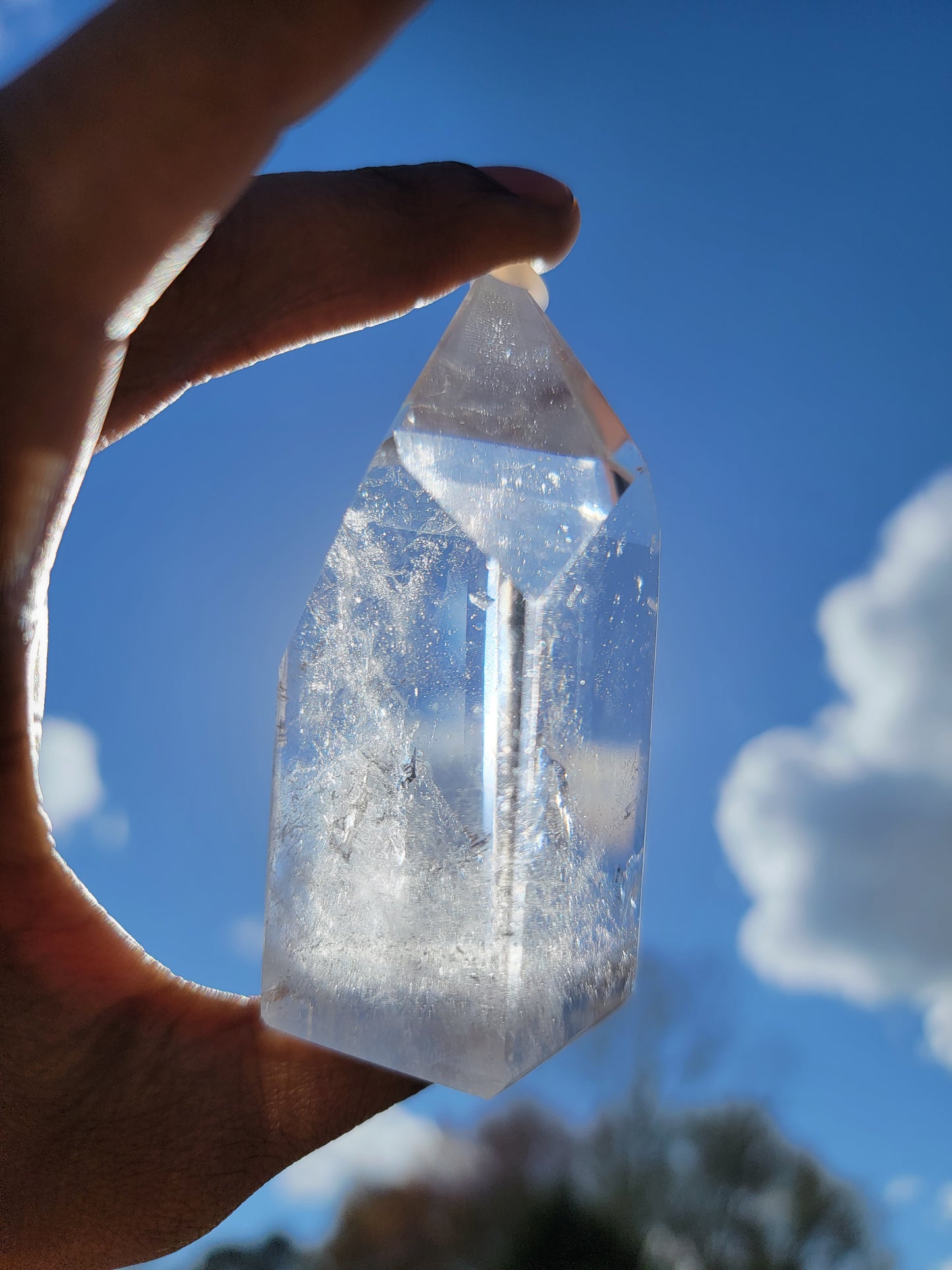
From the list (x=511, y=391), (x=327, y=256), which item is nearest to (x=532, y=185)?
(x=327, y=256)

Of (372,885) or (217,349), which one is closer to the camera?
(372,885)

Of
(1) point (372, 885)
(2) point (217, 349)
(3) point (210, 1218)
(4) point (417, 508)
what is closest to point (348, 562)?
(4) point (417, 508)

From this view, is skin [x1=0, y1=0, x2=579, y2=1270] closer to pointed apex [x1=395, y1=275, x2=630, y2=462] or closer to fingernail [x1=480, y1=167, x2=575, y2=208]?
fingernail [x1=480, y1=167, x2=575, y2=208]

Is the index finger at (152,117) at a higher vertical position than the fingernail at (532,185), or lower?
lower

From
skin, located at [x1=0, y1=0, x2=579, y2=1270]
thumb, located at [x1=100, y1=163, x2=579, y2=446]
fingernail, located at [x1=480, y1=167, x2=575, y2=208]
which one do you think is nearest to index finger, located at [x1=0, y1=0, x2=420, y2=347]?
skin, located at [x1=0, y1=0, x2=579, y2=1270]

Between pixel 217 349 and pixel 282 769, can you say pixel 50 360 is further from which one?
pixel 217 349

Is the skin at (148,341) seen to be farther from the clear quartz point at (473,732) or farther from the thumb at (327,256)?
the clear quartz point at (473,732)

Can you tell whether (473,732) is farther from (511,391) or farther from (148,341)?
(148,341)

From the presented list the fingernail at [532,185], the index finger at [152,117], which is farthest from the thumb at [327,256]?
the index finger at [152,117]
